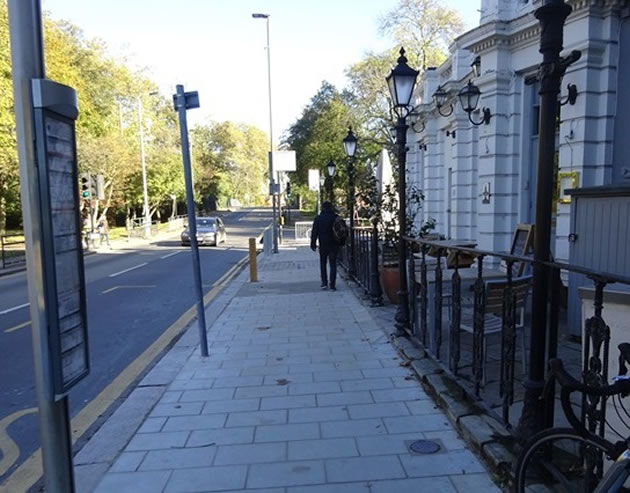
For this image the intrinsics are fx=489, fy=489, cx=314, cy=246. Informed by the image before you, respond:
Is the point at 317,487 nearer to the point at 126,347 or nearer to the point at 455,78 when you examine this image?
the point at 126,347

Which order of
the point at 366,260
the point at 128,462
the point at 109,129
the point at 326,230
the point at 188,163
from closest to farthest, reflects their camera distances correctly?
the point at 128,462 < the point at 188,163 < the point at 366,260 < the point at 326,230 < the point at 109,129

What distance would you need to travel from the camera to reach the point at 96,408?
14.7 ft

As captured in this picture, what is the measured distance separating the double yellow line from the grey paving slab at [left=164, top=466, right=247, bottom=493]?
1017 millimetres

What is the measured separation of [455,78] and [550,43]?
11.1 m

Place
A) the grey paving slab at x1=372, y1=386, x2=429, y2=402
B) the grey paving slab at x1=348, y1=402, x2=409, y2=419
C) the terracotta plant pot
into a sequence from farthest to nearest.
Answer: the terracotta plant pot → the grey paving slab at x1=372, y1=386, x2=429, y2=402 → the grey paving slab at x1=348, y1=402, x2=409, y2=419

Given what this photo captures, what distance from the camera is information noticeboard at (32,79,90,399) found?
199 cm

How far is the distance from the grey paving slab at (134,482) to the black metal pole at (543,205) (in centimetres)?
221

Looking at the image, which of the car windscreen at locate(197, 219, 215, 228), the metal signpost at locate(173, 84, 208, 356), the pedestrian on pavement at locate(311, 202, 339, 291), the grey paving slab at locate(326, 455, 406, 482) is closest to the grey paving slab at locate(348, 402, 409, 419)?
the grey paving slab at locate(326, 455, 406, 482)

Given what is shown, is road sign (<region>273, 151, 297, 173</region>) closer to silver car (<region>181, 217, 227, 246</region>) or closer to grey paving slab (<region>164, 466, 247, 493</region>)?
silver car (<region>181, 217, 227, 246</region>)

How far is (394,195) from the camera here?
8727 mm

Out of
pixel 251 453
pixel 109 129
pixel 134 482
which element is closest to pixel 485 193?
pixel 251 453

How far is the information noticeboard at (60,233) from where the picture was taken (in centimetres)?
199

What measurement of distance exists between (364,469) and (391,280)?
4.99 metres

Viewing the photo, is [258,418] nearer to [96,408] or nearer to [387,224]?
[96,408]
